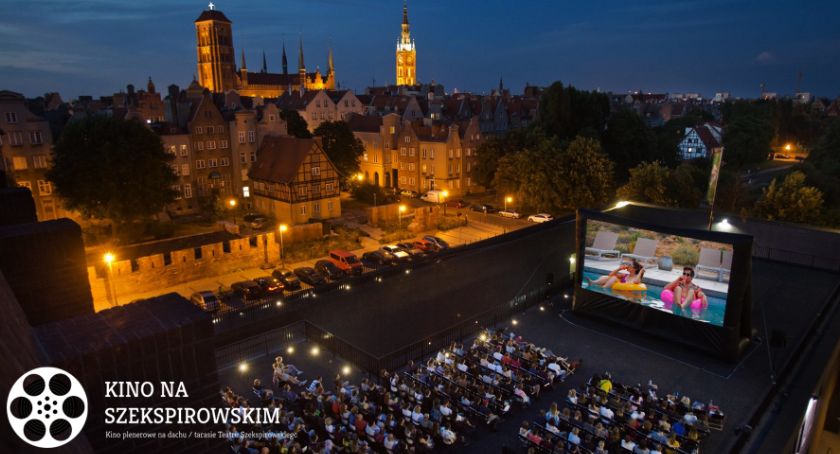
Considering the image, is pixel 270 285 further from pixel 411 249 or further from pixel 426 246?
pixel 426 246

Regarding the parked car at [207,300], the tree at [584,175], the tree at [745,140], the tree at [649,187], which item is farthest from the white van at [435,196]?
the tree at [745,140]

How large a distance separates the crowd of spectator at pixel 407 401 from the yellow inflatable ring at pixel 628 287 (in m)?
5.11

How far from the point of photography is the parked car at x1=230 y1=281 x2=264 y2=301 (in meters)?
28.7

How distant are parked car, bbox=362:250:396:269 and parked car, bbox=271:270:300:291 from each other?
5329mm

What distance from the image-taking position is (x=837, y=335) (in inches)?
848

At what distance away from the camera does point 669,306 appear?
21.9 m

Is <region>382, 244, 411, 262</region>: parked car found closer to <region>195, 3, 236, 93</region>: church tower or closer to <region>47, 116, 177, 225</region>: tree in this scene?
<region>47, 116, 177, 225</region>: tree

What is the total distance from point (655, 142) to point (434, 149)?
26.0 meters

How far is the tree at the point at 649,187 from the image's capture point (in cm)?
4219

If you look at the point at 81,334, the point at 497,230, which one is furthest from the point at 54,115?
the point at 81,334

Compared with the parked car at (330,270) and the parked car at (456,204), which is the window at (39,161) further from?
the parked car at (456,204)

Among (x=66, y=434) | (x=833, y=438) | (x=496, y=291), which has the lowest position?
(x=833, y=438)

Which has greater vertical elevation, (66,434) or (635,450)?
(66,434)

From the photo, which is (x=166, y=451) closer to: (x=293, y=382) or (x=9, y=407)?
(x=9, y=407)
